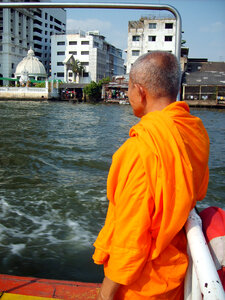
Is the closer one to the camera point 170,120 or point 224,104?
point 170,120

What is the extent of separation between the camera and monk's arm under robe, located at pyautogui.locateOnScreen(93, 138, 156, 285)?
1.07m

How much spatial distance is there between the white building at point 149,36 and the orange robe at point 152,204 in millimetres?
42887

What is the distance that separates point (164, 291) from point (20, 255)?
270 centimetres

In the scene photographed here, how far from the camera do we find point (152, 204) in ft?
3.59

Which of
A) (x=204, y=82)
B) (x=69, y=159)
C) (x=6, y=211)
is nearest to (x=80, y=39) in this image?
(x=204, y=82)

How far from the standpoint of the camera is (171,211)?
1089mm

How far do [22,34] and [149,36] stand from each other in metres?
32.9

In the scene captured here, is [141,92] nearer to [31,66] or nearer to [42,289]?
[42,289]

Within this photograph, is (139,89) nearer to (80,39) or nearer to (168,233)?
(168,233)

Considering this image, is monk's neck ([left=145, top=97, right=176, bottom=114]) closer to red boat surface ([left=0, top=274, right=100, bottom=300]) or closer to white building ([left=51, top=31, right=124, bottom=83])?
red boat surface ([left=0, top=274, right=100, bottom=300])

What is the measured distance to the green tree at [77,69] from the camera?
54219mm

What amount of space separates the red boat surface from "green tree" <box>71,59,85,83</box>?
54.6m

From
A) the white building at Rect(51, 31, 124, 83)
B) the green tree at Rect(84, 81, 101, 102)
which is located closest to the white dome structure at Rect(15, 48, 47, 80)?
the white building at Rect(51, 31, 124, 83)

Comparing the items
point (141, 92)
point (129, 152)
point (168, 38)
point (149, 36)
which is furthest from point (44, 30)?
point (129, 152)
